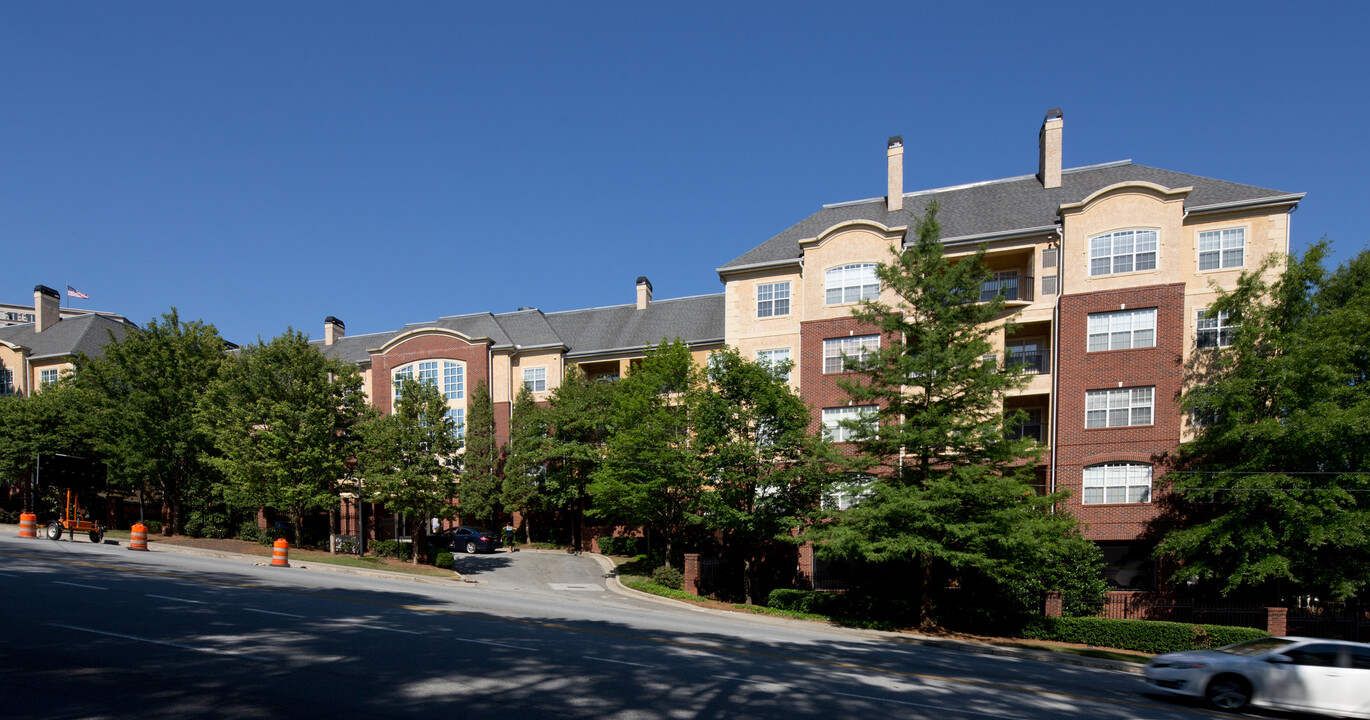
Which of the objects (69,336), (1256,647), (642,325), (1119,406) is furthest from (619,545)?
(69,336)

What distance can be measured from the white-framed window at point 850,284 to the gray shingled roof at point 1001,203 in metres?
2.50

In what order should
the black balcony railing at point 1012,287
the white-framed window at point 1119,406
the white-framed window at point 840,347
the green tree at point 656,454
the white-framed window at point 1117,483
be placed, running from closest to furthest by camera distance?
the white-framed window at point 1117,483 < the white-framed window at point 1119,406 < the green tree at point 656,454 < the black balcony railing at point 1012,287 < the white-framed window at point 840,347

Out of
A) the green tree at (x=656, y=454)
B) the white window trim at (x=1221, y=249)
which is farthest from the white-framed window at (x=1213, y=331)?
the green tree at (x=656, y=454)

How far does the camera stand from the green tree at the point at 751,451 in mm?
25844

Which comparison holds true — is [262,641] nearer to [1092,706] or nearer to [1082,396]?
[1092,706]

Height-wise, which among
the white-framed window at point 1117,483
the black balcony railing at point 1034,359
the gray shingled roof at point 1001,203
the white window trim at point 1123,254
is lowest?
the white-framed window at point 1117,483

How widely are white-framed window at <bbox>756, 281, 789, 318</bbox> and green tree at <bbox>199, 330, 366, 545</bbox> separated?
63.9 ft

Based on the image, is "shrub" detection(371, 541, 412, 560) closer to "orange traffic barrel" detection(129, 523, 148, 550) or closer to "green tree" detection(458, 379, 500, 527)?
"green tree" detection(458, 379, 500, 527)

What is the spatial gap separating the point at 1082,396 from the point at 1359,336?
26.8 feet

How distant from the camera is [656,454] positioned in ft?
94.7

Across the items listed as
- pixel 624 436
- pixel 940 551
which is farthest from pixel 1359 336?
pixel 624 436

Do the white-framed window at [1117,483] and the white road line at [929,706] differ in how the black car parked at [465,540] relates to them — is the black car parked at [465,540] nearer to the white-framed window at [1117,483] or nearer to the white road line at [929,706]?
the white-framed window at [1117,483]

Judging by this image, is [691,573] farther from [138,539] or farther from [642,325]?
[138,539]

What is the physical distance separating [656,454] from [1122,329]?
18935 millimetres
